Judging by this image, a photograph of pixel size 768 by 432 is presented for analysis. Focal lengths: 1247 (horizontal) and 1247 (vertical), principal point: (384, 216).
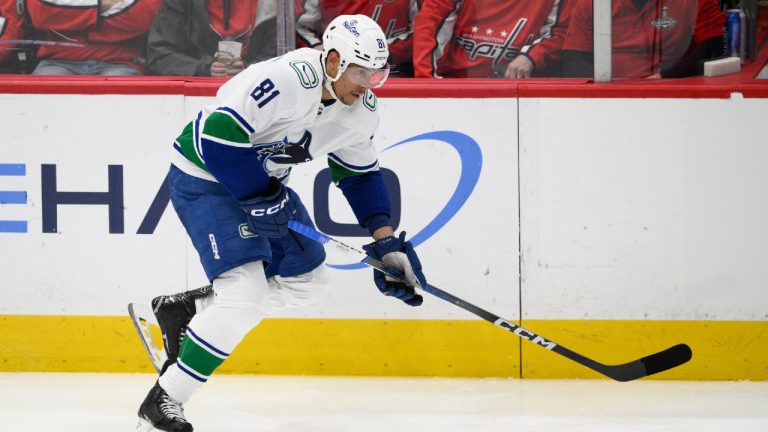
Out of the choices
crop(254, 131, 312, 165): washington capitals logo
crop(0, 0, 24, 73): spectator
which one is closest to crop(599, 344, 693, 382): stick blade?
crop(254, 131, 312, 165): washington capitals logo

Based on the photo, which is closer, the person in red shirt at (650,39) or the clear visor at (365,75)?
the clear visor at (365,75)

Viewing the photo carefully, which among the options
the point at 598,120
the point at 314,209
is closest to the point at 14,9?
the point at 314,209

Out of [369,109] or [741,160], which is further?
[741,160]

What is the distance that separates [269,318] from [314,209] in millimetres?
418

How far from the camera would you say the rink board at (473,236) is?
14.0 ft

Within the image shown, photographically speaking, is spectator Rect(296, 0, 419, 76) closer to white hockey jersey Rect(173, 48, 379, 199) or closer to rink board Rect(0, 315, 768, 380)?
white hockey jersey Rect(173, 48, 379, 199)

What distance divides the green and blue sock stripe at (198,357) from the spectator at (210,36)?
130 centimetres

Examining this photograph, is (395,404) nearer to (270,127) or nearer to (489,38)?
(270,127)

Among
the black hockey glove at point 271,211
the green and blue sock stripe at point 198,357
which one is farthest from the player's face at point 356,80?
the green and blue sock stripe at point 198,357

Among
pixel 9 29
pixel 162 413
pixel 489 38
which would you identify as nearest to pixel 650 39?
pixel 489 38

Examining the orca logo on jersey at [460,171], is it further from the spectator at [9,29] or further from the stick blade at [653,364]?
the spectator at [9,29]

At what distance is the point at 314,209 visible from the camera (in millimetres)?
4375

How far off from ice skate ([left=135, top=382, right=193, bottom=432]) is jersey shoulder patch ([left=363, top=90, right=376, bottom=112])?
3.29 feet

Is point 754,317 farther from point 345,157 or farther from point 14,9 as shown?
point 14,9
